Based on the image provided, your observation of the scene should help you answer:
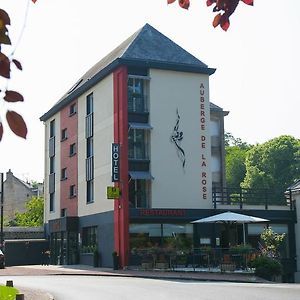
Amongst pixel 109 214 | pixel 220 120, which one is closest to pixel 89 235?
pixel 109 214

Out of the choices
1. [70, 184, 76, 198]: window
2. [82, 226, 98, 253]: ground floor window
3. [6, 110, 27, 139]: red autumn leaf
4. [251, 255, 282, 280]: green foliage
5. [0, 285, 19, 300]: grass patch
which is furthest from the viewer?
[70, 184, 76, 198]: window

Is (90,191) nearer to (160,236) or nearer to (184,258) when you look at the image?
(160,236)

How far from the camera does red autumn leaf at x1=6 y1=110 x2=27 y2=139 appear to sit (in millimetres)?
2757

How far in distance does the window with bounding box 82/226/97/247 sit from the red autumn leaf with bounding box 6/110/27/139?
3561cm

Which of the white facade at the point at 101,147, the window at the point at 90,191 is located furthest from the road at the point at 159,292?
the window at the point at 90,191

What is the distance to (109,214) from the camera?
1410 inches

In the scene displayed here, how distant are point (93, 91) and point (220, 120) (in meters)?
10.2

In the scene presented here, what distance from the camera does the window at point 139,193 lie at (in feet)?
116

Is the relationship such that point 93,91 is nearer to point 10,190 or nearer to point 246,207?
point 246,207

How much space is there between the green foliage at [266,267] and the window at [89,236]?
45.0 ft

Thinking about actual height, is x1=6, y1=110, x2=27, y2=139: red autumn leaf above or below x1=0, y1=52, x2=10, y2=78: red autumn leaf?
below

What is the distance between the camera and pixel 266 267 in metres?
26.4

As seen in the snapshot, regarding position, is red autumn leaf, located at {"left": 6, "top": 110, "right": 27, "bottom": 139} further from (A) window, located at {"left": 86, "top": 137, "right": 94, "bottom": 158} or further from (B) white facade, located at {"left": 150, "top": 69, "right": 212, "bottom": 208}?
(A) window, located at {"left": 86, "top": 137, "right": 94, "bottom": 158}

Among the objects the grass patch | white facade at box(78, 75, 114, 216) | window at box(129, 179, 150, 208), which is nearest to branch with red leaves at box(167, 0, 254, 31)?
the grass patch
